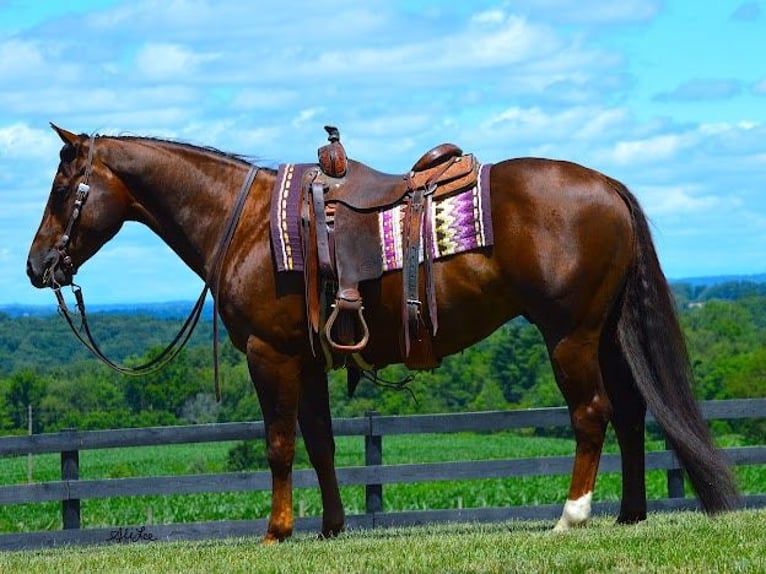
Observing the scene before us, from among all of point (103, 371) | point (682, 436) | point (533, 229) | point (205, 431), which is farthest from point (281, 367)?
point (103, 371)

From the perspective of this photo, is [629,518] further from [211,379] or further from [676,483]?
[211,379]

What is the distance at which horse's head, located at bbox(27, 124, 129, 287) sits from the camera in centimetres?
919

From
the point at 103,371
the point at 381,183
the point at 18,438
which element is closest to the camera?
the point at 381,183

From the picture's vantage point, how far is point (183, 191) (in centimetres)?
923

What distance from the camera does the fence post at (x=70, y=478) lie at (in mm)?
12820

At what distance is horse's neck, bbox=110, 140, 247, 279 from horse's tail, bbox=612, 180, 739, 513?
255 cm

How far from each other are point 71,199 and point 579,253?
3327 millimetres

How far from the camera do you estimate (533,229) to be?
27.3 ft

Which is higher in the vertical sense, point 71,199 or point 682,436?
point 71,199

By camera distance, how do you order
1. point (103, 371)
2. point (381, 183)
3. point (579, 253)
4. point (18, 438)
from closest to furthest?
point (579, 253)
point (381, 183)
point (18, 438)
point (103, 371)

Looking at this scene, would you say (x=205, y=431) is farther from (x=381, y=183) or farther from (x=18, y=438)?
(x=381, y=183)

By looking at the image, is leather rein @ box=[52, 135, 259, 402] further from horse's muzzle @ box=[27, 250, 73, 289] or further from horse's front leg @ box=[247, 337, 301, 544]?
horse's front leg @ box=[247, 337, 301, 544]

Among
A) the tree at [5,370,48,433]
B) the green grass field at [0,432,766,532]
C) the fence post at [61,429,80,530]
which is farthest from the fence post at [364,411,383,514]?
the tree at [5,370,48,433]

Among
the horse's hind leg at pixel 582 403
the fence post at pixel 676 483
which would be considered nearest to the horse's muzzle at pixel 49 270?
the horse's hind leg at pixel 582 403
